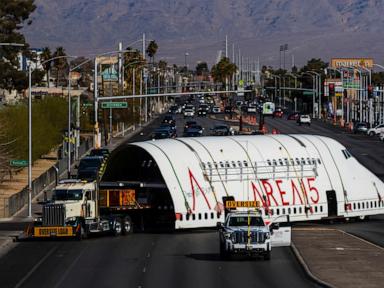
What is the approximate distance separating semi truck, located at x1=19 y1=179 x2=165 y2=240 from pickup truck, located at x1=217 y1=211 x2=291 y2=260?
9837mm

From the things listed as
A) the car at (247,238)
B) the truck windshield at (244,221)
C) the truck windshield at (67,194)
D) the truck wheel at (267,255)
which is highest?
the truck windshield at (67,194)

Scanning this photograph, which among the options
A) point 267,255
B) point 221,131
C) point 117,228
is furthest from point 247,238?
point 221,131

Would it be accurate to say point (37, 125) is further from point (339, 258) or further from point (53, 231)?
point (339, 258)

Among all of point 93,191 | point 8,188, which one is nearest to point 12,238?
point 93,191

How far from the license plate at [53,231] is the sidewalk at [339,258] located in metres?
9.62

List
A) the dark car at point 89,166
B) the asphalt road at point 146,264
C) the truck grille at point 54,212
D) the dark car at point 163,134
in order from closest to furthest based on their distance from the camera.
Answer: the asphalt road at point 146,264 < the truck grille at point 54,212 < the dark car at point 89,166 < the dark car at point 163,134

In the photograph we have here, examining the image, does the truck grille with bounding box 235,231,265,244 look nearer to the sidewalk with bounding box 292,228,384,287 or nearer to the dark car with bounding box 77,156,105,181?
the sidewalk with bounding box 292,228,384,287

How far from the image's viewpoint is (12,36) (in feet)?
431

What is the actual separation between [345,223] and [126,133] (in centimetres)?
8893

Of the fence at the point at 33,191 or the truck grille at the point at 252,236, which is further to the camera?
the fence at the point at 33,191

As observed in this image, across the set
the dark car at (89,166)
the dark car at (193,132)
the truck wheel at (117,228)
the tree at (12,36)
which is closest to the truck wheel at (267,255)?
the truck wheel at (117,228)

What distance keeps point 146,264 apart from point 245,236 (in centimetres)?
363

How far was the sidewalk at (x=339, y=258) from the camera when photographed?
40.1 meters

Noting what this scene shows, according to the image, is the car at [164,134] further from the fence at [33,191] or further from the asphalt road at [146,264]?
the asphalt road at [146,264]
